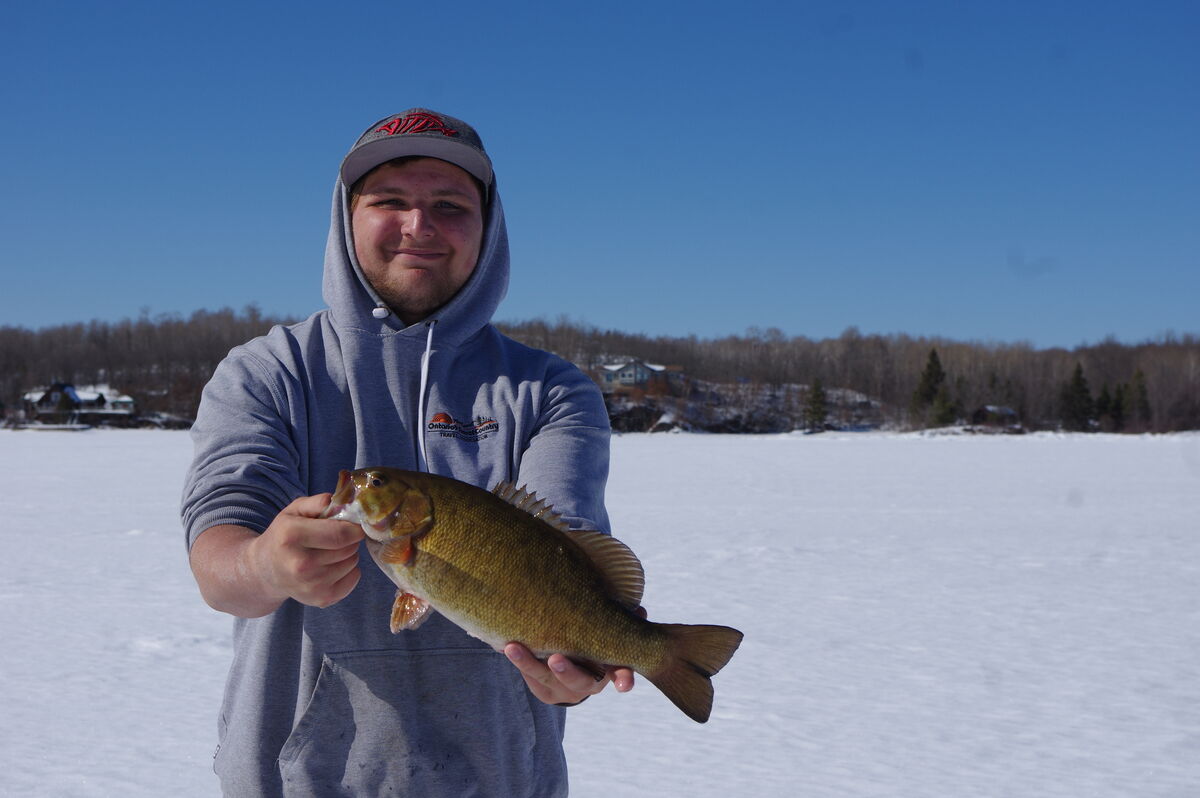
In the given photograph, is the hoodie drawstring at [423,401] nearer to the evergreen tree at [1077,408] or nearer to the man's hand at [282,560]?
the man's hand at [282,560]

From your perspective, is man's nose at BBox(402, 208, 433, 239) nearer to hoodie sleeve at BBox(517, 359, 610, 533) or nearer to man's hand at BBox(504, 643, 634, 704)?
hoodie sleeve at BBox(517, 359, 610, 533)

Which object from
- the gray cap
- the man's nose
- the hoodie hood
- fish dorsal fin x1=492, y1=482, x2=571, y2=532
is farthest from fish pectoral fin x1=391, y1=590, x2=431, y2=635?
the gray cap

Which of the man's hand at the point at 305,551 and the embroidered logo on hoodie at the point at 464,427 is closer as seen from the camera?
the man's hand at the point at 305,551

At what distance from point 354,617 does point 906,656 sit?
6276 millimetres

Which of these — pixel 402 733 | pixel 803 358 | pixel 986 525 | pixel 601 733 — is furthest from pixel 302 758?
pixel 803 358

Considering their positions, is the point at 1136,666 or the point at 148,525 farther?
the point at 148,525

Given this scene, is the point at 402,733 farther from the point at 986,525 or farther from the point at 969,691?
the point at 986,525

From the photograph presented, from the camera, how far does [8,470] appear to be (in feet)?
82.8

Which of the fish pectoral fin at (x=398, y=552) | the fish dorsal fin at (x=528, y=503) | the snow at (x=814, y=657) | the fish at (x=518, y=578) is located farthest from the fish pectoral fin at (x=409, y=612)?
the snow at (x=814, y=657)

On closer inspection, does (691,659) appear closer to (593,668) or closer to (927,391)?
(593,668)

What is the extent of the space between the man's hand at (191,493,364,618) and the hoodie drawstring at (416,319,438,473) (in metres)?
0.48

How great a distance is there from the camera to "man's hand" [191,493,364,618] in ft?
5.26

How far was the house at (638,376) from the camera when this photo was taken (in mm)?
86438

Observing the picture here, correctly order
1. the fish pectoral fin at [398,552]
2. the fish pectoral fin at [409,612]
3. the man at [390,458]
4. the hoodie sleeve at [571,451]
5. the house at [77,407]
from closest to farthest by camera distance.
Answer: the fish pectoral fin at [398,552] → the fish pectoral fin at [409,612] → the man at [390,458] → the hoodie sleeve at [571,451] → the house at [77,407]
